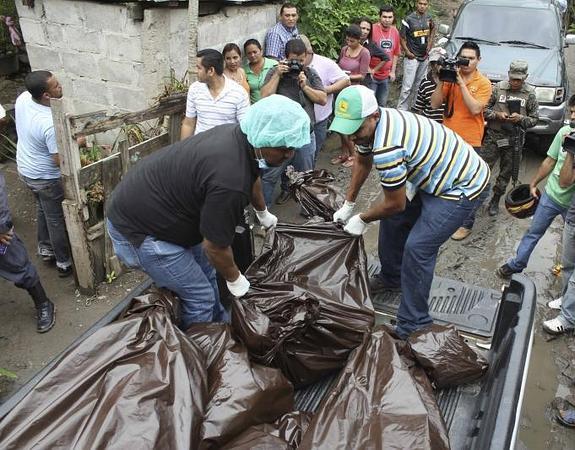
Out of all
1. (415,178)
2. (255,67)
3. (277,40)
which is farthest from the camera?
(277,40)

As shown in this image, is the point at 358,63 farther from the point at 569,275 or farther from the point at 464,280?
the point at 569,275

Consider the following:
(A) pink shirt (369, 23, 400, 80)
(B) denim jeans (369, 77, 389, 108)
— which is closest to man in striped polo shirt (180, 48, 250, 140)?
(B) denim jeans (369, 77, 389, 108)

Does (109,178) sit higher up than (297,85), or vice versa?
(297,85)

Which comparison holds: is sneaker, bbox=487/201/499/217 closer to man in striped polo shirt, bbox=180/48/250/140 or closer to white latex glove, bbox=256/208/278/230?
man in striped polo shirt, bbox=180/48/250/140

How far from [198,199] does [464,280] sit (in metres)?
2.90

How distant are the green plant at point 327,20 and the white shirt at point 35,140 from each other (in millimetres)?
3957

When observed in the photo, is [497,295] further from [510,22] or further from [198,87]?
[510,22]

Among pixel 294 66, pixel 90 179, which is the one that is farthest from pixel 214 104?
pixel 90 179

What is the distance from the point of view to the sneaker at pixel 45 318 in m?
3.69

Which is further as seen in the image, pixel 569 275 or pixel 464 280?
pixel 464 280

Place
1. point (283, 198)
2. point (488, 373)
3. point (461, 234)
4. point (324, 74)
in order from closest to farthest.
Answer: point (488, 373) < point (461, 234) < point (324, 74) < point (283, 198)

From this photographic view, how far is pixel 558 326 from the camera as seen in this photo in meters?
3.69

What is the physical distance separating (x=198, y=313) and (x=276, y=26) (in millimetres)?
4348

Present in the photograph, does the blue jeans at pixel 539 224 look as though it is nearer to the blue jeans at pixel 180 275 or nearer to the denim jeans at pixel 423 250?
the denim jeans at pixel 423 250
